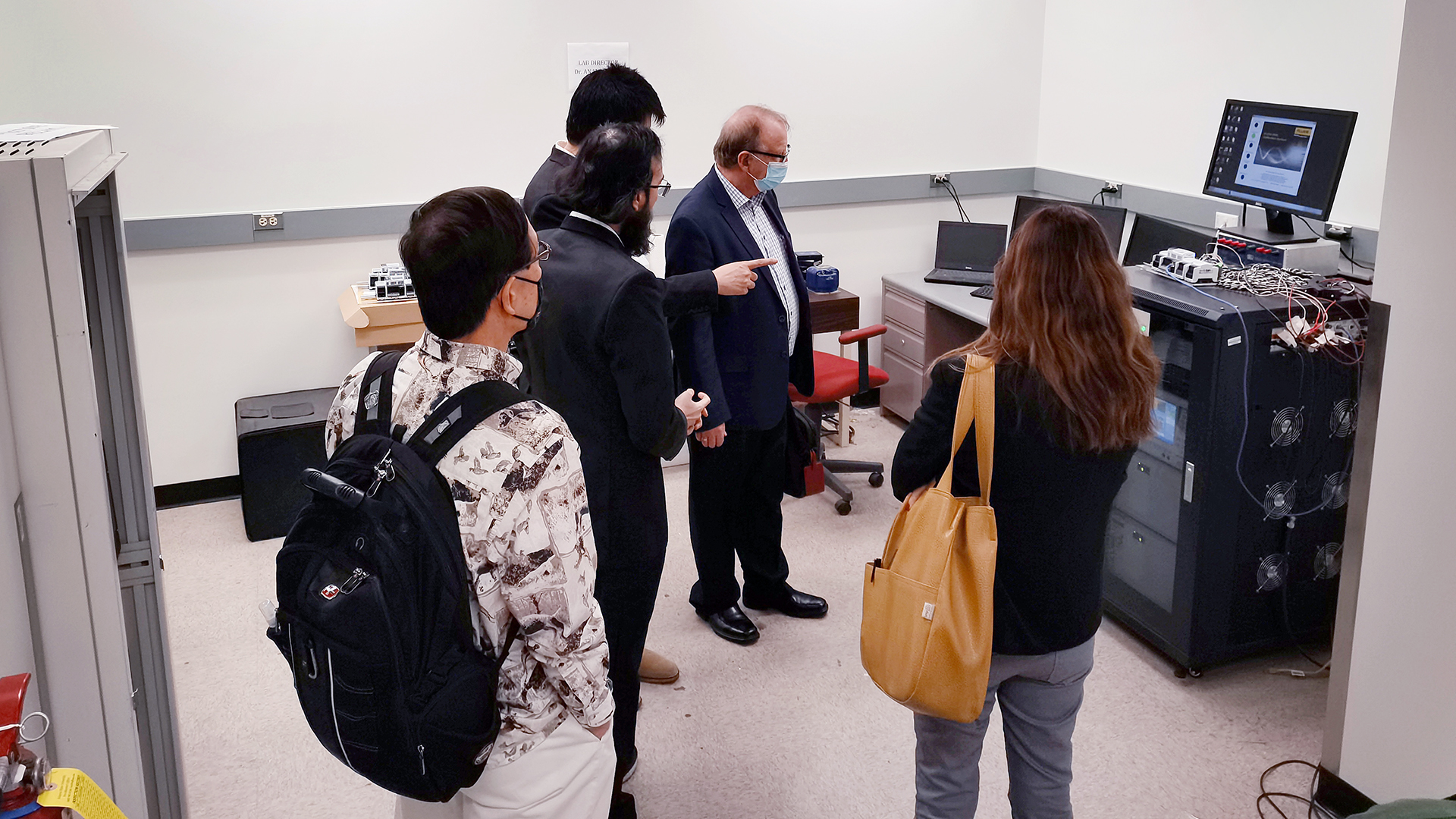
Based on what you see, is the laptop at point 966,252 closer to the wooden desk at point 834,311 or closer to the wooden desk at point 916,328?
the wooden desk at point 916,328

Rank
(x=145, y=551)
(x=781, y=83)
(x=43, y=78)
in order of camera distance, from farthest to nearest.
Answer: (x=781, y=83) → (x=43, y=78) → (x=145, y=551)

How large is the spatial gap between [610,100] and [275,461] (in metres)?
2.04

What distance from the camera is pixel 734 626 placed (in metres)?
3.22

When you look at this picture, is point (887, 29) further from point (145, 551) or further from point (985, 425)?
point (145, 551)

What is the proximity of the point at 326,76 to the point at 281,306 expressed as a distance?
0.87 m

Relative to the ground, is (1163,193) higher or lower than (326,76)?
lower

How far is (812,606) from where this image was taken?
3334 mm

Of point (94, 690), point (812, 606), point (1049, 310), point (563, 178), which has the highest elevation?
point (563, 178)

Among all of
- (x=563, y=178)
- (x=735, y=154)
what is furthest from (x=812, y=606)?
(x=563, y=178)

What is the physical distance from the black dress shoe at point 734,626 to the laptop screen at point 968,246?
2.22m

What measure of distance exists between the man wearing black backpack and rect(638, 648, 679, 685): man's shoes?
143 cm

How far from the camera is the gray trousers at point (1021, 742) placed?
1862 mm

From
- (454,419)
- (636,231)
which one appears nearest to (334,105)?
(636,231)

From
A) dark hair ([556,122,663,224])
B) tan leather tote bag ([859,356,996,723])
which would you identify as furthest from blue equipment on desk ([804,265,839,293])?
tan leather tote bag ([859,356,996,723])
